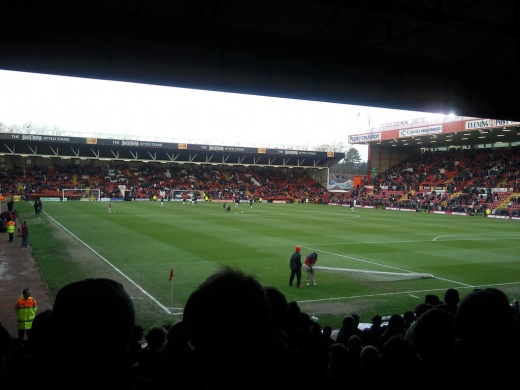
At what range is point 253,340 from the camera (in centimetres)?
219

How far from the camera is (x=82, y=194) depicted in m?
71.4

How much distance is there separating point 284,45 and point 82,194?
6806cm

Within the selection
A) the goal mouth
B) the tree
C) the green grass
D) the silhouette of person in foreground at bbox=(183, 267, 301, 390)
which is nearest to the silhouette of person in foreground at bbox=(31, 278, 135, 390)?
the silhouette of person in foreground at bbox=(183, 267, 301, 390)

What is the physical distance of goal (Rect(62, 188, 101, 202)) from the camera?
225 ft

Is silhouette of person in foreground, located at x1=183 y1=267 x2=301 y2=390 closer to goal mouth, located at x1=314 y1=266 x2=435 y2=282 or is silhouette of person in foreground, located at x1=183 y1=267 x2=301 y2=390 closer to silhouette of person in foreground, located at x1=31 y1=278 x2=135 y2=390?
silhouette of person in foreground, located at x1=31 y1=278 x2=135 y2=390

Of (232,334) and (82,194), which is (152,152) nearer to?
(82,194)

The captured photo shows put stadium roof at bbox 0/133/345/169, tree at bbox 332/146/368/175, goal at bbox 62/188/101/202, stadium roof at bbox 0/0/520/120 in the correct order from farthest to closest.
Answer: tree at bbox 332/146/368/175
stadium roof at bbox 0/133/345/169
goal at bbox 62/188/101/202
stadium roof at bbox 0/0/520/120

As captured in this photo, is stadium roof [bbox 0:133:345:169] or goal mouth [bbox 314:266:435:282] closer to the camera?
goal mouth [bbox 314:266:435:282]

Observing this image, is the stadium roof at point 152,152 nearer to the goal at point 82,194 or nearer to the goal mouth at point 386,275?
the goal at point 82,194

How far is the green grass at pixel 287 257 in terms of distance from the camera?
1437 cm

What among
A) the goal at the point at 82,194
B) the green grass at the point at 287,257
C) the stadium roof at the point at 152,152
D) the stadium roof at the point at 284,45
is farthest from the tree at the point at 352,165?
the stadium roof at the point at 284,45

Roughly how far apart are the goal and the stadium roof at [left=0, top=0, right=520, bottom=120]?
6284cm

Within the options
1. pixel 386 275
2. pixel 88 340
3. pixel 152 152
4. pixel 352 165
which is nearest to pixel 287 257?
pixel 386 275

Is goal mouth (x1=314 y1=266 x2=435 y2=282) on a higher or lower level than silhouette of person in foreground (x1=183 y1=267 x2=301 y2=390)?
lower
